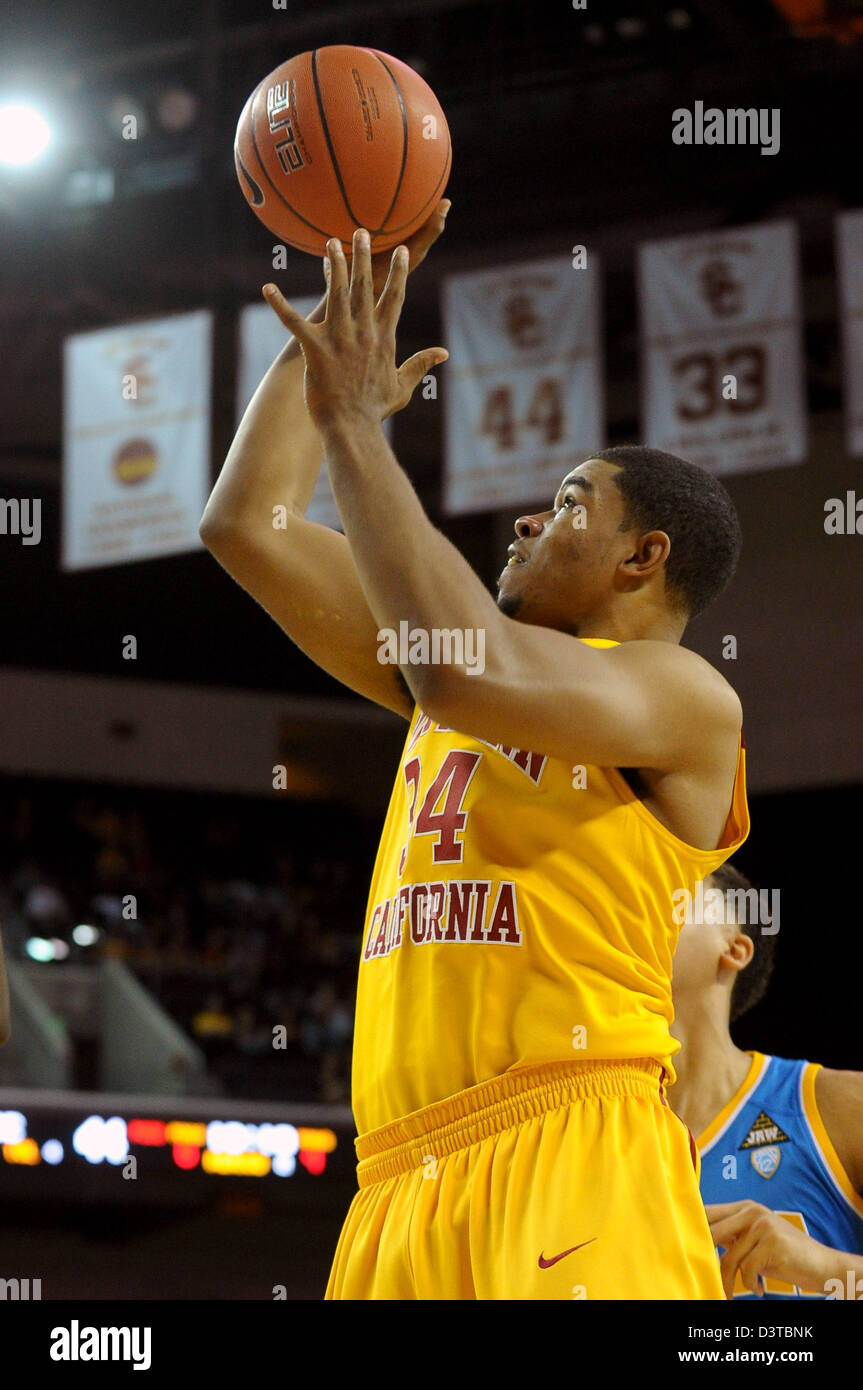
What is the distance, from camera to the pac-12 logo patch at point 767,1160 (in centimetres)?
337

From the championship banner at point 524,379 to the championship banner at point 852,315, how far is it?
136 cm

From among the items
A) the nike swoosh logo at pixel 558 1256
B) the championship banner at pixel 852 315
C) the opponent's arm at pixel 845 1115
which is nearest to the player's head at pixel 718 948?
the opponent's arm at pixel 845 1115

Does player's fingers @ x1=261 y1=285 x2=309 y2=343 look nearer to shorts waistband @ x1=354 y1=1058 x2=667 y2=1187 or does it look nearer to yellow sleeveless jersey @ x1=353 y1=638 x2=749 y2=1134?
yellow sleeveless jersey @ x1=353 y1=638 x2=749 y2=1134

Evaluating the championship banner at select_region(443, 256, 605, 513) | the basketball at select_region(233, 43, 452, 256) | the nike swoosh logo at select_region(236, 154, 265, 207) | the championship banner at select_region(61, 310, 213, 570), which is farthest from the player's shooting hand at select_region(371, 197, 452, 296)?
the championship banner at select_region(61, 310, 213, 570)

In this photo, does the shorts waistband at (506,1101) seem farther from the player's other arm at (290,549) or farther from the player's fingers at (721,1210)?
the player's other arm at (290,549)

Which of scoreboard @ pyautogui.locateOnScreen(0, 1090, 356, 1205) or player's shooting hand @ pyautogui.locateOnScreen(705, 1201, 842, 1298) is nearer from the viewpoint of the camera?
player's shooting hand @ pyautogui.locateOnScreen(705, 1201, 842, 1298)

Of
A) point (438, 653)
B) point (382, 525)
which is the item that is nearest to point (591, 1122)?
point (438, 653)

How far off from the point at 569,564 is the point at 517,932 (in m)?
0.59

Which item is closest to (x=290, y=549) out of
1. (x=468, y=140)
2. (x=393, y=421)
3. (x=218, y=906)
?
(x=468, y=140)

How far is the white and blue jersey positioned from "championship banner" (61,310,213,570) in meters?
6.59

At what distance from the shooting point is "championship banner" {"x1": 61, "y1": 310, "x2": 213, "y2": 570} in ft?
31.1

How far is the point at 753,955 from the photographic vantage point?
3.79m

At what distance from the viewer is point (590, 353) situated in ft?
29.8
